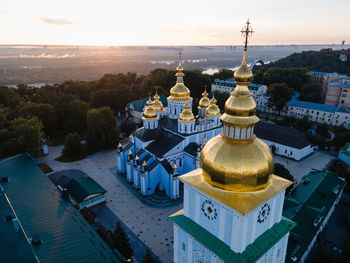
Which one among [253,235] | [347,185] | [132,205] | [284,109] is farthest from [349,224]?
[284,109]

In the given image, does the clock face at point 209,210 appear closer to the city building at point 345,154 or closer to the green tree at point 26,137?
the green tree at point 26,137

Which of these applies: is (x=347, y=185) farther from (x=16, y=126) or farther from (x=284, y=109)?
(x=16, y=126)

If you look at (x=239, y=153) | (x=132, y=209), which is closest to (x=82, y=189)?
(x=132, y=209)

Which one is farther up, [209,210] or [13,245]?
[209,210]

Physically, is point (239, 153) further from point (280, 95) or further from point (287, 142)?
point (280, 95)

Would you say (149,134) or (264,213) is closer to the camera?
(264,213)

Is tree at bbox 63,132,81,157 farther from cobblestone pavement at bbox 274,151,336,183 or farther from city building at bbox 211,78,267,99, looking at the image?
city building at bbox 211,78,267,99

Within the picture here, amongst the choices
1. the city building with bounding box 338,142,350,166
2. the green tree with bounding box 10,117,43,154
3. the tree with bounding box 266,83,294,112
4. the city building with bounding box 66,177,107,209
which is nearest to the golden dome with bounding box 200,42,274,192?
the city building with bounding box 66,177,107,209
